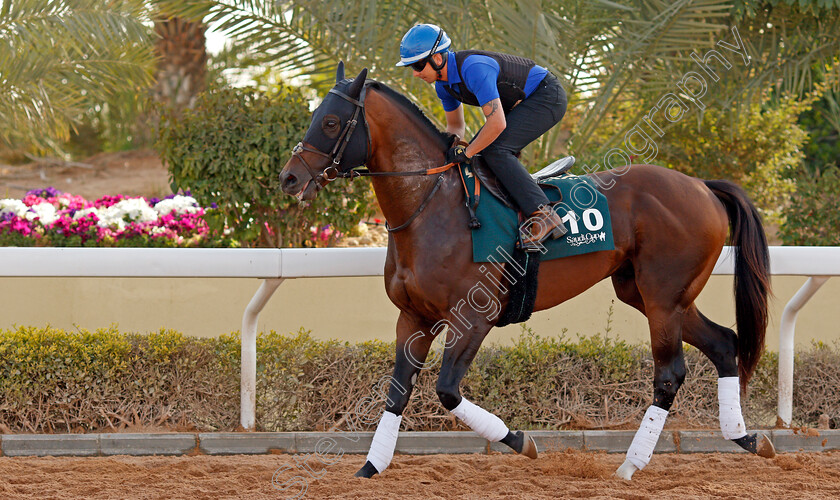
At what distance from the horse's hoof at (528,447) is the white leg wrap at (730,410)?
1.04 m

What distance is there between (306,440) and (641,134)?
6.03m

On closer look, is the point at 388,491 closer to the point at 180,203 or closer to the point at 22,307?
the point at 22,307

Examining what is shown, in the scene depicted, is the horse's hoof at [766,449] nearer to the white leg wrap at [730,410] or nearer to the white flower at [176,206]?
the white leg wrap at [730,410]

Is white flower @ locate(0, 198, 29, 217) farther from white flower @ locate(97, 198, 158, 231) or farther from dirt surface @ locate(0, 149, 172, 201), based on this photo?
dirt surface @ locate(0, 149, 172, 201)

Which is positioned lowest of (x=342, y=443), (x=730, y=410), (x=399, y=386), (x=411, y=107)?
(x=342, y=443)

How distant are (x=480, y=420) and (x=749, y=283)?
177cm

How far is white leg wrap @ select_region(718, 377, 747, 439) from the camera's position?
4.52m

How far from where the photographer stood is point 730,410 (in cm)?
454

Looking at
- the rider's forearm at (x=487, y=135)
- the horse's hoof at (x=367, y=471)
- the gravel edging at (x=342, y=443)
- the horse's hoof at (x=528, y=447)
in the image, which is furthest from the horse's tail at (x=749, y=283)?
the horse's hoof at (x=367, y=471)

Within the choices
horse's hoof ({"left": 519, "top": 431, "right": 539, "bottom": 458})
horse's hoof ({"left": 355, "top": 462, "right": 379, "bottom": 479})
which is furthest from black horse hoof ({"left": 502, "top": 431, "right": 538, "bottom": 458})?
horse's hoof ({"left": 355, "top": 462, "right": 379, "bottom": 479})

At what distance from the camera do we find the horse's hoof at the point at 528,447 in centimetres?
435

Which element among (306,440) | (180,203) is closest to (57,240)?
(180,203)

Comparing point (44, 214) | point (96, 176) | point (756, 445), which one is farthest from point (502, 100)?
point (96, 176)

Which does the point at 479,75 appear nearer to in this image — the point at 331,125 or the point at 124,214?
the point at 331,125
